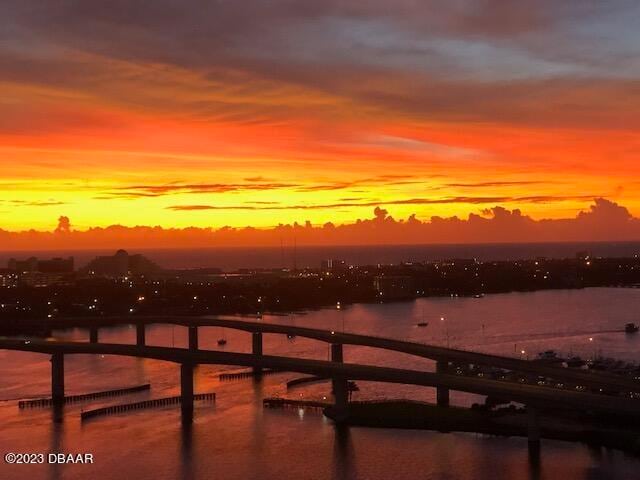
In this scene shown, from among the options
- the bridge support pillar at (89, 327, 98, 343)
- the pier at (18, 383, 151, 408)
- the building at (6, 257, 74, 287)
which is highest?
the building at (6, 257, 74, 287)

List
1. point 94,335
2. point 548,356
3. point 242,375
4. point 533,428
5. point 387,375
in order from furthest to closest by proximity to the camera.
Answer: point 94,335 → point 548,356 → point 242,375 → point 387,375 → point 533,428

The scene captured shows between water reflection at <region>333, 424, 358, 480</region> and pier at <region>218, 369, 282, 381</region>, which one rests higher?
pier at <region>218, 369, 282, 381</region>

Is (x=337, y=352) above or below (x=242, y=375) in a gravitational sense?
above

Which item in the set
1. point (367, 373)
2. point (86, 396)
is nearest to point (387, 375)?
point (367, 373)

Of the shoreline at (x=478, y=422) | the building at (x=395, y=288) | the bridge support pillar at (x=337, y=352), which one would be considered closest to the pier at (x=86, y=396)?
the bridge support pillar at (x=337, y=352)

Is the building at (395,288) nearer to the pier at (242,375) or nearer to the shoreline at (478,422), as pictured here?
the pier at (242,375)

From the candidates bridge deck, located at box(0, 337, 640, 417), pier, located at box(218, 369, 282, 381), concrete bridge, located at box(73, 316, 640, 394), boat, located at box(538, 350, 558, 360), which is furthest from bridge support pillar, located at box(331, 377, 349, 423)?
boat, located at box(538, 350, 558, 360)

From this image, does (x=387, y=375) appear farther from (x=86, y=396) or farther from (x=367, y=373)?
(x=86, y=396)

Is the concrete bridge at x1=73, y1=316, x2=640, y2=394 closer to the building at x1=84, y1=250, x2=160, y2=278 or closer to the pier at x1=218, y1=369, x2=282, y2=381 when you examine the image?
the pier at x1=218, y1=369, x2=282, y2=381

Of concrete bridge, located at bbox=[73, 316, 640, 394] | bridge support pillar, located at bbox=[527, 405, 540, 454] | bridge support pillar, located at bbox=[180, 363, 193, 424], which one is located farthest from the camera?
bridge support pillar, located at bbox=[180, 363, 193, 424]
